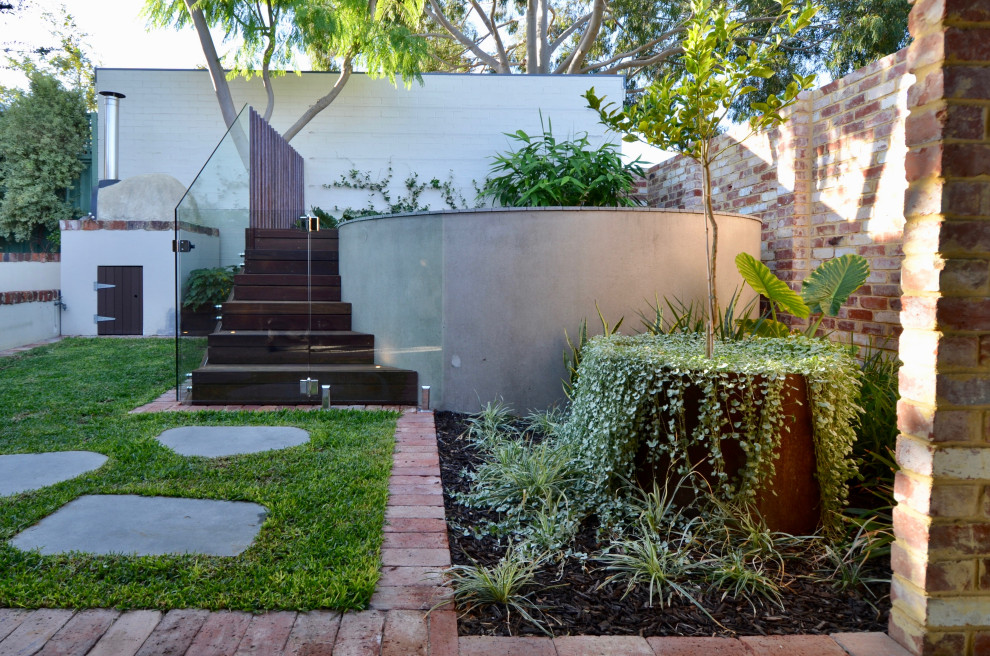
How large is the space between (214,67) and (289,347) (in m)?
6.21

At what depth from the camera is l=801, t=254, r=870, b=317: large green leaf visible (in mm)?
4168

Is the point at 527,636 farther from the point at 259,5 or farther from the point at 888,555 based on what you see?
the point at 259,5

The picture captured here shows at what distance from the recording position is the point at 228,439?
4.39 m

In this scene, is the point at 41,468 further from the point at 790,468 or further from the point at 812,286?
the point at 812,286

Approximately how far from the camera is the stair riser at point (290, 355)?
19.2 ft

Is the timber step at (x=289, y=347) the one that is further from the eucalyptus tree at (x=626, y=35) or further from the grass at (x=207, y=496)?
the eucalyptus tree at (x=626, y=35)

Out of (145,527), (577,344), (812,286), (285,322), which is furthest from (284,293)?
(812,286)

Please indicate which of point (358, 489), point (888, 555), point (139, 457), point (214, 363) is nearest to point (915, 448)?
point (888, 555)

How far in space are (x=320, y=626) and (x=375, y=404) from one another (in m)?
3.55

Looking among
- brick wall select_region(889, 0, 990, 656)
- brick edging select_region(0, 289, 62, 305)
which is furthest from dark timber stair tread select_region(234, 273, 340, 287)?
brick wall select_region(889, 0, 990, 656)

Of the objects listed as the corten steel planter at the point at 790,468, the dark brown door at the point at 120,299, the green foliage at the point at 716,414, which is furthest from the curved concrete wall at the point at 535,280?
the dark brown door at the point at 120,299

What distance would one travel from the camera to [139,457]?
3922 millimetres

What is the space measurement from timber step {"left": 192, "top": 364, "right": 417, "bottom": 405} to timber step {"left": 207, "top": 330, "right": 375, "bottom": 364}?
171 mm

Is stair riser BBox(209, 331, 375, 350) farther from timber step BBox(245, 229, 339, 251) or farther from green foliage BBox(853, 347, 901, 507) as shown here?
green foliage BBox(853, 347, 901, 507)
